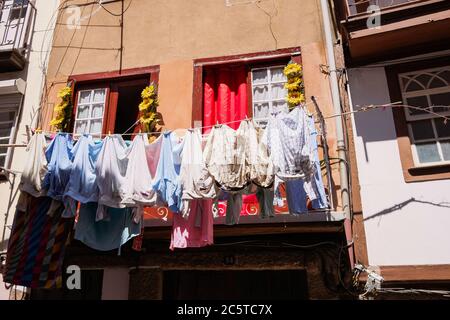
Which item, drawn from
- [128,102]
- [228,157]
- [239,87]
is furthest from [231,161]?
[128,102]

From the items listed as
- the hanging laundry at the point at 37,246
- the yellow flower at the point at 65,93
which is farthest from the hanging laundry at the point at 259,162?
the yellow flower at the point at 65,93

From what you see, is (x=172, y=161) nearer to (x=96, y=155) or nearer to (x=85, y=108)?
(x=96, y=155)

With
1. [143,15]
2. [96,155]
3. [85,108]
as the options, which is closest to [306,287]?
[96,155]

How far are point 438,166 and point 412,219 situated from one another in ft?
3.19

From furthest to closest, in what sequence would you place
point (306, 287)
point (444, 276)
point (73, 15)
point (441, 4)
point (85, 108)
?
1. point (73, 15)
2. point (85, 108)
3. point (306, 287)
4. point (441, 4)
5. point (444, 276)

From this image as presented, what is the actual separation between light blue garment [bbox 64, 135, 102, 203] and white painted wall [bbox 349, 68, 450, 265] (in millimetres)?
4355

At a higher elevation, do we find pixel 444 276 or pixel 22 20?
pixel 22 20

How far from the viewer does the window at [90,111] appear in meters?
8.55

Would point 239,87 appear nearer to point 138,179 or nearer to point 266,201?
point 266,201

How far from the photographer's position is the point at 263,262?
690cm

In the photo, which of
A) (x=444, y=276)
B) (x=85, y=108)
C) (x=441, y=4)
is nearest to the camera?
(x=444, y=276)

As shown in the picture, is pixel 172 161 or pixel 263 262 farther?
pixel 263 262

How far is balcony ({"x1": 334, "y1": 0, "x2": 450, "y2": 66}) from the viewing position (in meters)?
6.59

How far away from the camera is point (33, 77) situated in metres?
9.22
